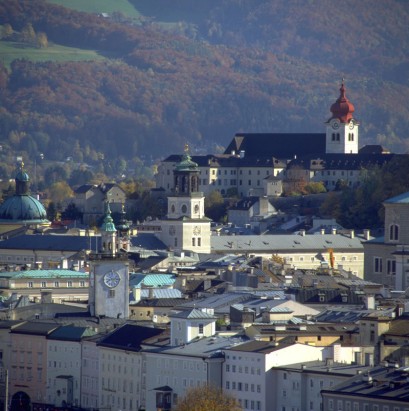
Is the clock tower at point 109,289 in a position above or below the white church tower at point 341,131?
below

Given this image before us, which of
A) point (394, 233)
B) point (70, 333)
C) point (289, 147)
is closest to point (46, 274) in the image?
point (394, 233)

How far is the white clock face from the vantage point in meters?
97.1

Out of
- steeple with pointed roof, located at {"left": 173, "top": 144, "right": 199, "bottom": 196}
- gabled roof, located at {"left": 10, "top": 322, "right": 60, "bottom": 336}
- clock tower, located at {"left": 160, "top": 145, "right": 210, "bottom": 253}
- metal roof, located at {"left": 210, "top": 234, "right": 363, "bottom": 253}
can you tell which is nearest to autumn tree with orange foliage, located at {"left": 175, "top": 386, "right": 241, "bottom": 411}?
gabled roof, located at {"left": 10, "top": 322, "right": 60, "bottom": 336}

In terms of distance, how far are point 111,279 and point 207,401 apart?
25.5 m

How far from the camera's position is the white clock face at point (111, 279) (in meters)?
97.1

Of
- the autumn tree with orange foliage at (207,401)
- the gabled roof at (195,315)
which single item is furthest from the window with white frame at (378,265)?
the autumn tree with orange foliage at (207,401)

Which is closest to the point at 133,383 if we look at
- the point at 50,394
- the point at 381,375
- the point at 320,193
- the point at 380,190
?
the point at 50,394

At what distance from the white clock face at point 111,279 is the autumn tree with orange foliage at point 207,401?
22557 millimetres

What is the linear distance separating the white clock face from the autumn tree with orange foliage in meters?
22.6

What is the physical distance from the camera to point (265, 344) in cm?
7756

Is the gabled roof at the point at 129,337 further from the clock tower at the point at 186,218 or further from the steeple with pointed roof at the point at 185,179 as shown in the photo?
the steeple with pointed roof at the point at 185,179

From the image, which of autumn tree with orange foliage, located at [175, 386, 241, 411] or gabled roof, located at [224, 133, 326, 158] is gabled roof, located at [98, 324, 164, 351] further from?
gabled roof, located at [224, 133, 326, 158]

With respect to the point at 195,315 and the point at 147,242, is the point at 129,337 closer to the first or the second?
the point at 195,315

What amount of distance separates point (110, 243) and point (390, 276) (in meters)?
20.0
